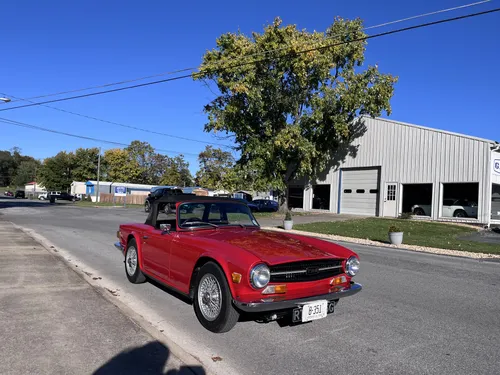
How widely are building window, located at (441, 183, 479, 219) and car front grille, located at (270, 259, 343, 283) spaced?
2214cm

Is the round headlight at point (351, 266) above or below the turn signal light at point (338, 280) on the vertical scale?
above

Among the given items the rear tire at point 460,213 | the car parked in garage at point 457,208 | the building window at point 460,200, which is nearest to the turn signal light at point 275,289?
the building window at point 460,200

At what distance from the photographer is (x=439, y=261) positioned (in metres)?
11.2

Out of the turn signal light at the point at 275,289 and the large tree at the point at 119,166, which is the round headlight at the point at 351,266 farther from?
the large tree at the point at 119,166

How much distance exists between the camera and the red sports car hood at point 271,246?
14.5ft

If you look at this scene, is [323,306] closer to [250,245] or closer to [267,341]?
[267,341]

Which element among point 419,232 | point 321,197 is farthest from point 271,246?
point 321,197

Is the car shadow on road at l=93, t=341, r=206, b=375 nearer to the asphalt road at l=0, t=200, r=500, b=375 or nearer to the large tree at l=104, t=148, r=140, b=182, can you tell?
the asphalt road at l=0, t=200, r=500, b=375

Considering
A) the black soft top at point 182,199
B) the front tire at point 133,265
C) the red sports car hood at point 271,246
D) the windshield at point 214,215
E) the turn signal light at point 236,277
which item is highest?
the black soft top at point 182,199

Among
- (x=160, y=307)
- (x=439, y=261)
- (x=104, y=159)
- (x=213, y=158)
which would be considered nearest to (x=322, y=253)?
(x=160, y=307)

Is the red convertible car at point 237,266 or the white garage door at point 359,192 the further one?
the white garage door at point 359,192

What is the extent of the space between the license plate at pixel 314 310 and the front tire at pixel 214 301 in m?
0.72

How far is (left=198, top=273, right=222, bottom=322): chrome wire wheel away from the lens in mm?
4550

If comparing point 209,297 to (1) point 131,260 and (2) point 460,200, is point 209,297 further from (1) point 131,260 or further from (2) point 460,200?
(2) point 460,200
